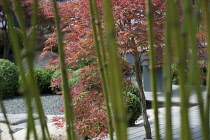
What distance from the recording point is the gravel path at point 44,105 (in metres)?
5.97

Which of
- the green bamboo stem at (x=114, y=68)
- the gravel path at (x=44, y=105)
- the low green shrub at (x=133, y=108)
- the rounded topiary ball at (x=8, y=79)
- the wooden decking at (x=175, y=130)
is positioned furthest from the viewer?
the rounded topiary ball at (x=8, y=79)

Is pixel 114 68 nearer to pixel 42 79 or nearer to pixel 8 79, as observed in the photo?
pixel 8 79

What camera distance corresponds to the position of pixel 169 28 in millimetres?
665

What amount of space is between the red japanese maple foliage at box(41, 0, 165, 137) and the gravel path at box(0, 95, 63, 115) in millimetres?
2833

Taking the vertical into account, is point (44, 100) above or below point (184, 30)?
below

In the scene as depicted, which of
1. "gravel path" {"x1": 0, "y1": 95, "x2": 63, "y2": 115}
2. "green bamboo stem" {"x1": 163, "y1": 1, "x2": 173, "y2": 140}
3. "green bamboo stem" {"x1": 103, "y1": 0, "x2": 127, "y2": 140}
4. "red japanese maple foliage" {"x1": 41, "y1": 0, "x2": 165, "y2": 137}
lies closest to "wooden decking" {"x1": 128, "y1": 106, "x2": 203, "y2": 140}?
"red japanese maple foliage" {"x1": 41, "y1": 0, "x2": 165, "y2": 137}

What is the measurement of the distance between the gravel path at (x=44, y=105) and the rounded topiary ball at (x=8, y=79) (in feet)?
0.66

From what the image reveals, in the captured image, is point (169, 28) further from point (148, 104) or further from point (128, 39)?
point (148, 104)

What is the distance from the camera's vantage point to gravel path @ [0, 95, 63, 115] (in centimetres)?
597

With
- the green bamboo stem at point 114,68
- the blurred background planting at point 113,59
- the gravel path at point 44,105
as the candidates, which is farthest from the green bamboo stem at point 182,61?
the gravel path at point 44,105

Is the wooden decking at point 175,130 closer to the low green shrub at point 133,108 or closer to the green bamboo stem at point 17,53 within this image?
the low green shrub at point 133,108

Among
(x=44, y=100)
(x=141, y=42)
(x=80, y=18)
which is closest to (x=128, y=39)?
(x=141, y=42)

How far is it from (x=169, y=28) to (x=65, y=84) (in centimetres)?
23

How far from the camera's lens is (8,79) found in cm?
707
